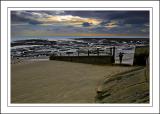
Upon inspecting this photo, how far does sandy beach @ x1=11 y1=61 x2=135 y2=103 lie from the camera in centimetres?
390

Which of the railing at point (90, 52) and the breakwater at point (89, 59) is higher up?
the railing at point (90, 52)

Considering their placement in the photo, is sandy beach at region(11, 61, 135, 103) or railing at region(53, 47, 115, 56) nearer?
sandy beach at region(11, 61, 135, 103)

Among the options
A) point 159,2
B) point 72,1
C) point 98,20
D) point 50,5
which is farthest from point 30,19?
point 159,2

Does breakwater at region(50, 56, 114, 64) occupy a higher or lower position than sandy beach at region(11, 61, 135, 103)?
higher

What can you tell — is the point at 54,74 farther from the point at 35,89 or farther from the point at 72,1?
the point at 72,1

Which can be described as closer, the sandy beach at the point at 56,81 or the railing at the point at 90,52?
the sandy beach at the point at 56,81

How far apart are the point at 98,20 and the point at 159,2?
2.26 ft

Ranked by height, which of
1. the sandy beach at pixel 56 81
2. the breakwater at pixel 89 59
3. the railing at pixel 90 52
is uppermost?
the railing at pixel 90 52

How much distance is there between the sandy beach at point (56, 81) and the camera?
12.8ft

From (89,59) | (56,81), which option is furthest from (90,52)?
(56,81)

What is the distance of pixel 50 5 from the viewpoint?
3840 mm

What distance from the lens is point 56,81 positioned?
3.97 metres

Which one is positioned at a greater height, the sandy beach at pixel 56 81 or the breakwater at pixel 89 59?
the breakwater at pixel 89 59

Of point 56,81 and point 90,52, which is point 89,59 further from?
point 56,81
